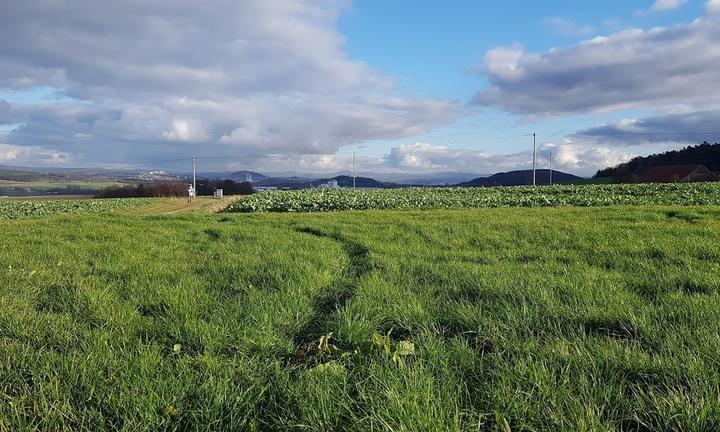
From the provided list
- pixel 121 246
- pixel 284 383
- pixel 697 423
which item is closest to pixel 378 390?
pixel 284 383

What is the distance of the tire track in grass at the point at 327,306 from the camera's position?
348 centimetres

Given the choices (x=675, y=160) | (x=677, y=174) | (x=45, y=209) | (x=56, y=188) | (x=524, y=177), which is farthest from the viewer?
(x=524, y=177)

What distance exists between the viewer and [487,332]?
144 inches

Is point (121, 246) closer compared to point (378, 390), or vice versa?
point (378, 390)

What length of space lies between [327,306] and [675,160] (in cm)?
11653

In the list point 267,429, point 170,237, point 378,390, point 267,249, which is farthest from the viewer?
point 170,237

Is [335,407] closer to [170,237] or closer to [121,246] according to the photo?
[121,246]

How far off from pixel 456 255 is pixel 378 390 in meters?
5.34

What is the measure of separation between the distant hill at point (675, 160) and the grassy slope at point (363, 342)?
93.5m

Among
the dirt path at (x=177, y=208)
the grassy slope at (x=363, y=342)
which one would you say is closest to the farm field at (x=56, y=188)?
Result: the dirt path at (x=177, y=208)

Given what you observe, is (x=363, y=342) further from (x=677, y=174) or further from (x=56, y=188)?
(x=56, y=188)

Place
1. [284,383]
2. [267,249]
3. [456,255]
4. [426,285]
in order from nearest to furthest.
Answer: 1. [284,383]
2. [426,285]
3. [456,255]
4. [267,249]

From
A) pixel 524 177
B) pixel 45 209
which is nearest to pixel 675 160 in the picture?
pixel 524 177

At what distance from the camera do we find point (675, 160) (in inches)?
3829
